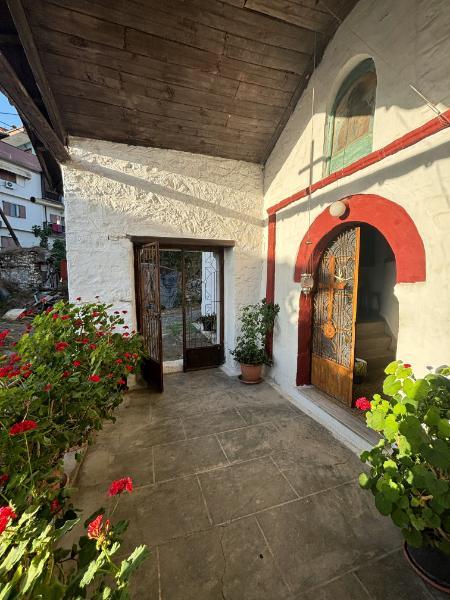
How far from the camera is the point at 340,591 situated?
63.0 inches

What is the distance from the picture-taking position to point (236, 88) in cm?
354

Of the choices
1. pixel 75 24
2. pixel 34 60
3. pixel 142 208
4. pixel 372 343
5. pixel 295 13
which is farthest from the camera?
pixel 372 343

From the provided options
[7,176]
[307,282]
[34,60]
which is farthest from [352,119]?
[7,176]

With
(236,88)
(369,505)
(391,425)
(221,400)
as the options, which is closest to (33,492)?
(391,425)

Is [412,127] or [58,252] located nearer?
[412,127]

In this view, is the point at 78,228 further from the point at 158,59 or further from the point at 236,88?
the point at 236,88

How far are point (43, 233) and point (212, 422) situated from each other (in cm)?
1903

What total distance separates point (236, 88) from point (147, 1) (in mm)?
1281

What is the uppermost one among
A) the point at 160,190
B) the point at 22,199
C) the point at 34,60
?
the point at 22,199

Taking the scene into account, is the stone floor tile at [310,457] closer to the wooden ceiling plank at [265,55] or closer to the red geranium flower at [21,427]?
the red geranium flower at [21,427]

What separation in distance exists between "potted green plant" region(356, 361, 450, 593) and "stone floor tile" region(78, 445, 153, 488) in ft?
6.27

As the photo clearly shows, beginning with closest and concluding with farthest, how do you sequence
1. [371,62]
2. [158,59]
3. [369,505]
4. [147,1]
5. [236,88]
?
1. [369,505]
2. [147,1]
3. [371,62]
4. [158,59]
5. [236,88]

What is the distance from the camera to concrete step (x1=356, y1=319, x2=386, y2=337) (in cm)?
505

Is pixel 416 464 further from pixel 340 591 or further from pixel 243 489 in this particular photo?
pixel 243 489
